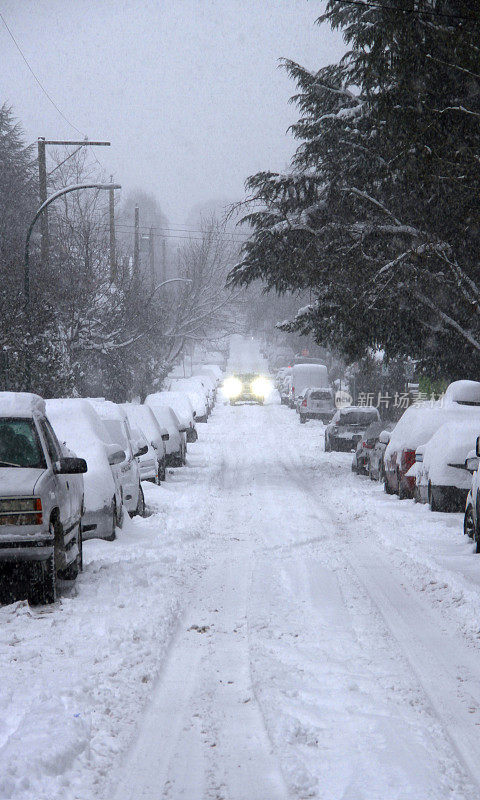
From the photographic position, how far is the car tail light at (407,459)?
18.0 metres

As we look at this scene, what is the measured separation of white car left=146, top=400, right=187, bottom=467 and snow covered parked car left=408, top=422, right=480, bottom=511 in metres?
Result: 10.6

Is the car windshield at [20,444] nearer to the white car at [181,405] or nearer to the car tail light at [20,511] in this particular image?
the car tail light at [20,511]

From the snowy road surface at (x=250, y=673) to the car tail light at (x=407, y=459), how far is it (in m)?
4.59

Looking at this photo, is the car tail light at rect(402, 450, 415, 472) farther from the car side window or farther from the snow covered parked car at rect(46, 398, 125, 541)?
the car side window

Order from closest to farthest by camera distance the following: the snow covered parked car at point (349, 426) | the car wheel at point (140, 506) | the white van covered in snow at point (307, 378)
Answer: the car wheel at point (140, 506) → the snow covered parked car at point (349, 426) → the white van covered in snow at point (307, 378)

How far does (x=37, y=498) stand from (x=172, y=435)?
681 inches

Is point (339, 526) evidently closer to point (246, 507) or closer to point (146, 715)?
point (246, 507)

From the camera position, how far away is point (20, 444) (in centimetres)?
961

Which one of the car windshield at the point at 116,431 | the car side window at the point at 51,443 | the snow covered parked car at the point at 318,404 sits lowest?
the snow covered parked car at the point at 318,404

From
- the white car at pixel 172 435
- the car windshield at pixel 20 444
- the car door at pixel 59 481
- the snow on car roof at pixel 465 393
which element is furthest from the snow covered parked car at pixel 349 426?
the car windshield at pixel 20 444

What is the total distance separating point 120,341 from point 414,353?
12.0m

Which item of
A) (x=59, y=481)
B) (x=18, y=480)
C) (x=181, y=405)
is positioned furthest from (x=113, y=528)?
(x=181, y=405)

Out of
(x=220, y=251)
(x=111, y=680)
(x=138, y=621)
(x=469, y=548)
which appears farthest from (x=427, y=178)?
(x=220, y=251)

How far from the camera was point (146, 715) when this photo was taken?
221 inches
